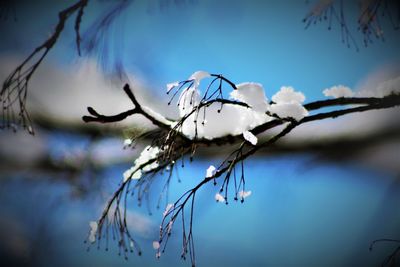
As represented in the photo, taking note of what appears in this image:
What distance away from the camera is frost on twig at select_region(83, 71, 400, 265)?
1.10 metres

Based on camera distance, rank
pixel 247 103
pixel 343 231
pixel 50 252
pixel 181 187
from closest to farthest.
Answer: pixel 247 103 < pixel 343 231 < pixel 181 187 < pixel 50 252

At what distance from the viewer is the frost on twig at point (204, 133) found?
1098 millimetres

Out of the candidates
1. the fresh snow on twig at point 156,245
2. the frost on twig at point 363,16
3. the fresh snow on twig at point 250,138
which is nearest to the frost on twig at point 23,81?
the fresh snow on twig at point 156,245

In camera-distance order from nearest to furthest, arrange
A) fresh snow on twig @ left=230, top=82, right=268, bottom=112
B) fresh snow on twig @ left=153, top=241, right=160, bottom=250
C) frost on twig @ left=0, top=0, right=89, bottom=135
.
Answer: fresh snow on twig @ left=230, top=82, right=268, bottom=112 < fresh snow on twig @ left=153, top=241, right=160, bottom=250 < frost on twig @ left=0, top=0, right=89, bottom=135

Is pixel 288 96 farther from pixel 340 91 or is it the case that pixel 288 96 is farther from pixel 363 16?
pixel 363 16

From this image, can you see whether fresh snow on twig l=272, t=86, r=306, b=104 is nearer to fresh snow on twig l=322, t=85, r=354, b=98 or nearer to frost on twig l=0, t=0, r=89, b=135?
fresh snow on twig l=322, t=85, r=354, b=98

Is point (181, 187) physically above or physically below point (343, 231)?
above

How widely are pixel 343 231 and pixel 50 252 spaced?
107cm

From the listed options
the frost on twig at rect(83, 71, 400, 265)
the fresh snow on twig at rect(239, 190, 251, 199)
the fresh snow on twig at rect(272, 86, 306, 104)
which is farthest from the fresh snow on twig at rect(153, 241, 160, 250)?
the fresh snow on twig at rect(272, 86, 306, 104)

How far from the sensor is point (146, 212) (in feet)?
4.34

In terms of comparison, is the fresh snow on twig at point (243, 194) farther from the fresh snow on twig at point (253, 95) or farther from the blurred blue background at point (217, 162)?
the fresh snow on twig at point (253, 95)

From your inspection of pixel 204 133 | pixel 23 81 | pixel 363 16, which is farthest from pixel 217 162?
pixel 23 81

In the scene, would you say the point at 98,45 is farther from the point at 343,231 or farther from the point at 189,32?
the point at 343,231

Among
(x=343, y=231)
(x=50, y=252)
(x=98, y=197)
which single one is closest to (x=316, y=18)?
(x=343, y=231)
